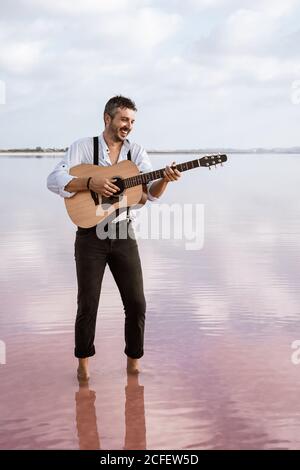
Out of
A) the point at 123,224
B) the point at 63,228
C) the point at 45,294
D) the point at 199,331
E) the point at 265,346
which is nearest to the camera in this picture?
the point at 123,224

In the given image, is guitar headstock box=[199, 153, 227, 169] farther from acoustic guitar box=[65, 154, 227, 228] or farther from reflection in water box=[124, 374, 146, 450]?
reflection in water box=[124, 374, 146, 450]

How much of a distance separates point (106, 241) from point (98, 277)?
0.26 m

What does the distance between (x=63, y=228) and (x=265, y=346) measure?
9.44 m

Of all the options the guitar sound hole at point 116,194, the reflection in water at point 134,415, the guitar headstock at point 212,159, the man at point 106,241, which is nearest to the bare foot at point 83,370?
the man at point 106,241

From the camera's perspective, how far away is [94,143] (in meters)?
5.02

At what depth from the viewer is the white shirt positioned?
500cm

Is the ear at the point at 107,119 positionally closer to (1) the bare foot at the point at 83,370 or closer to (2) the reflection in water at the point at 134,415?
(1) the bare foot at the point at 83,370

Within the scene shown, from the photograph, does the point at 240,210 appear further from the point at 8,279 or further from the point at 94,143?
the point at 94,143

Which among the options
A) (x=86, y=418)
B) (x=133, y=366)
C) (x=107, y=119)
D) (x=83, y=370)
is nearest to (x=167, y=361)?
(x=133, y=366)

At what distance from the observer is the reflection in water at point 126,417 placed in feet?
13.5

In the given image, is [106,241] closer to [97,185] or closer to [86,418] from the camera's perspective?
[97,185]

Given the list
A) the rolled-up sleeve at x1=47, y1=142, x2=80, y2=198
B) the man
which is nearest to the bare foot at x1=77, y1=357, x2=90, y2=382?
the man

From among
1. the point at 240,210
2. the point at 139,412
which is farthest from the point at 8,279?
the point at 240,210

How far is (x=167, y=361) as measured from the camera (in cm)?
546
